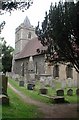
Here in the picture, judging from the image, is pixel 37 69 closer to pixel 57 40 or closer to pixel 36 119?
pixel 57 40

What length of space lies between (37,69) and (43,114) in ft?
70.0

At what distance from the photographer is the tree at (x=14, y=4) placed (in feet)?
22.2

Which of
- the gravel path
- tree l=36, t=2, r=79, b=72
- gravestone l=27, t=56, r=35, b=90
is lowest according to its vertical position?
the gravel path

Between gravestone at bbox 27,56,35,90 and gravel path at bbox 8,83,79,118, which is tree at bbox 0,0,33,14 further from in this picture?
gravestone at bbox 27,56,35,90

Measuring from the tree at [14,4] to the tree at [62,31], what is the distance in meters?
2.54

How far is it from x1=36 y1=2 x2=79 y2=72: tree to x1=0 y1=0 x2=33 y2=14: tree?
2544 mm

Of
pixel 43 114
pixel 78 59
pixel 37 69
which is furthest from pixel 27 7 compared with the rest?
pixel 37 69

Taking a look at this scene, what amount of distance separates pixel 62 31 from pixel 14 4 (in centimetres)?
312

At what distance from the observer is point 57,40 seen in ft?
32.8

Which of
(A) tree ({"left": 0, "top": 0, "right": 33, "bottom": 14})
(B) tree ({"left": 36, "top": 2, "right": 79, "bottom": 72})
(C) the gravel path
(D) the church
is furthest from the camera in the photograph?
(D) the church

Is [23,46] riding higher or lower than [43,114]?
higher

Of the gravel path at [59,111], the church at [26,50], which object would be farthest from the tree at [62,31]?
the church at [26,50]

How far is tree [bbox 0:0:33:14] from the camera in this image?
6.75 m

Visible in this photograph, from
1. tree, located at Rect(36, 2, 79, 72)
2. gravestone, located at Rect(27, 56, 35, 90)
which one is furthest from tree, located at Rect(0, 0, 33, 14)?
gravestone, located at Rect(27, 56, 35, 90)
